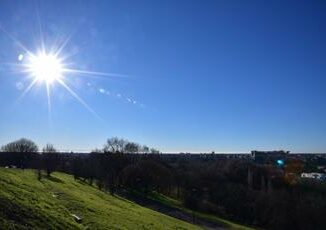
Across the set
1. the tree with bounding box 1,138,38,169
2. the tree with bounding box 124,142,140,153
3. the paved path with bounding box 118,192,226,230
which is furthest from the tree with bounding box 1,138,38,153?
the paved path with bounding box 118,192,226,230

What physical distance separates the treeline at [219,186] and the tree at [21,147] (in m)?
2.25

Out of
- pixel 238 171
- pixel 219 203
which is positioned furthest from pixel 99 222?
pixel 238 171

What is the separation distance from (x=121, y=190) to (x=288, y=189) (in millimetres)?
44785

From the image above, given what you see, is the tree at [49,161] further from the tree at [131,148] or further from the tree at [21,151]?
the tree at [131,148]

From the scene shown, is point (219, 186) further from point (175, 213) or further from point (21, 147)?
point (21, 147)

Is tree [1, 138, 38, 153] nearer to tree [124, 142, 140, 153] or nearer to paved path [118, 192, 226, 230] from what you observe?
tree [124, 142, 140, 153]

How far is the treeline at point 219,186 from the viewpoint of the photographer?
88.1 metres

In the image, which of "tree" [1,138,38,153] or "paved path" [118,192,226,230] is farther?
"tree" [1,138,38,153]

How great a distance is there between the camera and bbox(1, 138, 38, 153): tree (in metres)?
141

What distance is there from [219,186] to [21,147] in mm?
66133

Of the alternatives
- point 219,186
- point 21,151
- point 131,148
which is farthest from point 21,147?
point 219,186

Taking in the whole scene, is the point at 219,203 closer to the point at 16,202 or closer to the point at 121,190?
the point at 121,190

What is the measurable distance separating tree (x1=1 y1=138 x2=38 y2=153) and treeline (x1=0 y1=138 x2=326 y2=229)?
2249mm

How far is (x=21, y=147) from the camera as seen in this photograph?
141125 mm
